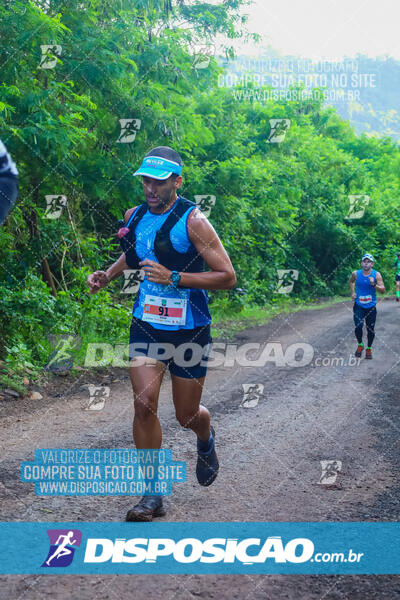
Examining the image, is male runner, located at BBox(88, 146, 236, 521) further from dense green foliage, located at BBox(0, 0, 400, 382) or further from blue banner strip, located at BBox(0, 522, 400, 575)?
dense green foliage, located at BBox(0, 0, 400, 382)

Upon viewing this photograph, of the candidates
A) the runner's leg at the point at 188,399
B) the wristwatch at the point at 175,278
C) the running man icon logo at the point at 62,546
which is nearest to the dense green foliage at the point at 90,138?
the runner's leg at the point at 188,399

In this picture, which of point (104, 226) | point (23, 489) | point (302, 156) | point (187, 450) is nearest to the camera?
point (23, 489)

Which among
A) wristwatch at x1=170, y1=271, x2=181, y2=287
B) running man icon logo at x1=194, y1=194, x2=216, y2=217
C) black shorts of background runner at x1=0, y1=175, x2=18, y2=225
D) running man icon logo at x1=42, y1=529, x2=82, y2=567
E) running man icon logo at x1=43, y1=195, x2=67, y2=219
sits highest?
black shorts of background runner at x1=0, y1=175, x2=18, y2=225

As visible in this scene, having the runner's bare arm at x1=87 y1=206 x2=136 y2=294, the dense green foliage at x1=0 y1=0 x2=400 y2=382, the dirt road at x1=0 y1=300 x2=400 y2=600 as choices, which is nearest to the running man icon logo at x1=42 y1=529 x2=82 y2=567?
the dirt road at x1=0 y1=300 x2=400 y2=600

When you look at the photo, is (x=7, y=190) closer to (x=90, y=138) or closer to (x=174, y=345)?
(x=174, y=345)

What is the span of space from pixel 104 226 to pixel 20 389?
6.44 metres

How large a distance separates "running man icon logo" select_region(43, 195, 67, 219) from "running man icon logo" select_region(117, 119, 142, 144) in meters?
A: 1.62

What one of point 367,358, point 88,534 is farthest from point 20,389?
point 367,358

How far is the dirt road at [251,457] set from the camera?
3109 mm

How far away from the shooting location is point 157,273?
3781 mm

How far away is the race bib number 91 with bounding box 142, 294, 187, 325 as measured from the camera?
3.98 m

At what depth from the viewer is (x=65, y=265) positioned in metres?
11.4

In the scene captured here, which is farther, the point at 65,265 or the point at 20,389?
the point at 65,265

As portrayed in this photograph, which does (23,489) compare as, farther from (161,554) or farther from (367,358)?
(367,358)
